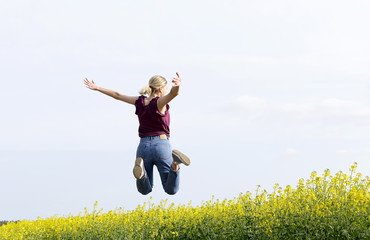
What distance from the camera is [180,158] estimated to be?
7848 mm

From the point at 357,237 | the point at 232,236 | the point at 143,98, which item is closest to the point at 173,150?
the point at 143,98

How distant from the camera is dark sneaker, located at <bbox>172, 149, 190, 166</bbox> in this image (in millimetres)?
7844

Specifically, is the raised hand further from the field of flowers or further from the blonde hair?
the field of flowers

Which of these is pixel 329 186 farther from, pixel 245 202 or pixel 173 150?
pixel 173 150

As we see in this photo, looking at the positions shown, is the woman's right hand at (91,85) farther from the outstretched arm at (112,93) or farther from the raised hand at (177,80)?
the raised hand at (177,80)

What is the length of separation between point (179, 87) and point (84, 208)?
11.5 ft

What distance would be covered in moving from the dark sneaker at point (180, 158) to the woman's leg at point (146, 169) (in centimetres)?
46

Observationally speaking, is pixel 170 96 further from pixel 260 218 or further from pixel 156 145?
pixel 260 218

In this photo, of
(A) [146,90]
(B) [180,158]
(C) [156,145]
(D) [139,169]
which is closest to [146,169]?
(D) [139,169]

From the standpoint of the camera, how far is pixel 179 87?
24.1 feet

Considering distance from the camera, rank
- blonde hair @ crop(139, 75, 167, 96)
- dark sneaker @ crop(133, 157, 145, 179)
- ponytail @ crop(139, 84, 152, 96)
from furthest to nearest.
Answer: ponytail @ crop(139, 84, 152, 96), blonde hair @ crop(139, 75, 167, 96), dark sneaker @ crop(133, 157, 145, 179)

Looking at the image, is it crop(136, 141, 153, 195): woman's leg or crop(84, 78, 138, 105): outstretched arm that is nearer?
crop(136, 141, 153, 195): woman's leg

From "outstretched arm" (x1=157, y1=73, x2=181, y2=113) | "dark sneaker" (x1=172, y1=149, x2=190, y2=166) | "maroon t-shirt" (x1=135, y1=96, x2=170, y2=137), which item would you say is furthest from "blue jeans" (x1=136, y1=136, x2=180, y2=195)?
"outstretched arm" (x1=157, y1=73, x2=181, y2=113)

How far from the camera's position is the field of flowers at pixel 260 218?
6.58 m
